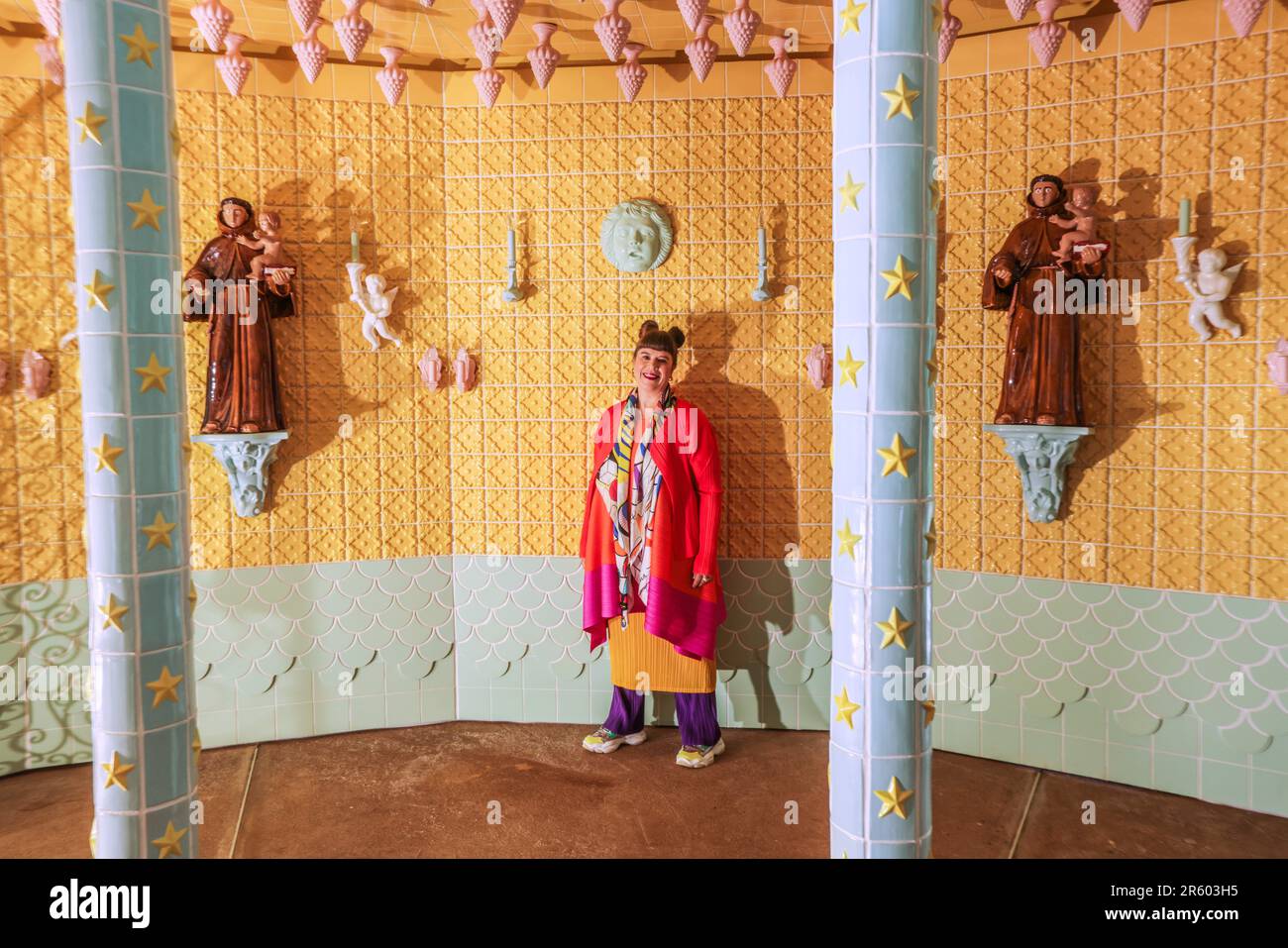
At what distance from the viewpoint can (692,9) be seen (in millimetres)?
3959

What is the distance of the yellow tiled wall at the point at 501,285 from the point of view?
4.83m

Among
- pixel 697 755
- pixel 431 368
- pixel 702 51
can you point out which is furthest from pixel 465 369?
pixel 697 755

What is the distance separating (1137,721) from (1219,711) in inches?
13.0

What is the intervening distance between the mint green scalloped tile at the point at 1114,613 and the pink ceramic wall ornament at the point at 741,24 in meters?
3.09

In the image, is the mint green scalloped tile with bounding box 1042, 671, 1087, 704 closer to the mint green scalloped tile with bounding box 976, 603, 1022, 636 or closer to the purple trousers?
the mint green scalloped tile with bounding box 976, 603, 1022, 636

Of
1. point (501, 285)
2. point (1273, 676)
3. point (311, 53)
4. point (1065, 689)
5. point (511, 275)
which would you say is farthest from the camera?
point (501, 285)

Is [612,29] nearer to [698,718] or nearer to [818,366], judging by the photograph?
[818,366]

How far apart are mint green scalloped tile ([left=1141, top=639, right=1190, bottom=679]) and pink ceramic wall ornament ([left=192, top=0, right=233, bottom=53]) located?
499 centimetres

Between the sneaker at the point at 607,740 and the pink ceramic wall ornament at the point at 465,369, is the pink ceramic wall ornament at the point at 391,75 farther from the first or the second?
the sneaker at the point at 607,740

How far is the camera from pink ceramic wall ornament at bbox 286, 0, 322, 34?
385 cm

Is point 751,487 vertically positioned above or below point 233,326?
below

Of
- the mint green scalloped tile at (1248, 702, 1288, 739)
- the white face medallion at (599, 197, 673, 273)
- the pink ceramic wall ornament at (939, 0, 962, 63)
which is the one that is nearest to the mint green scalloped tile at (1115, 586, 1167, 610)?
the mint green scalloped tile at (1248, 702, 1288, 739)
